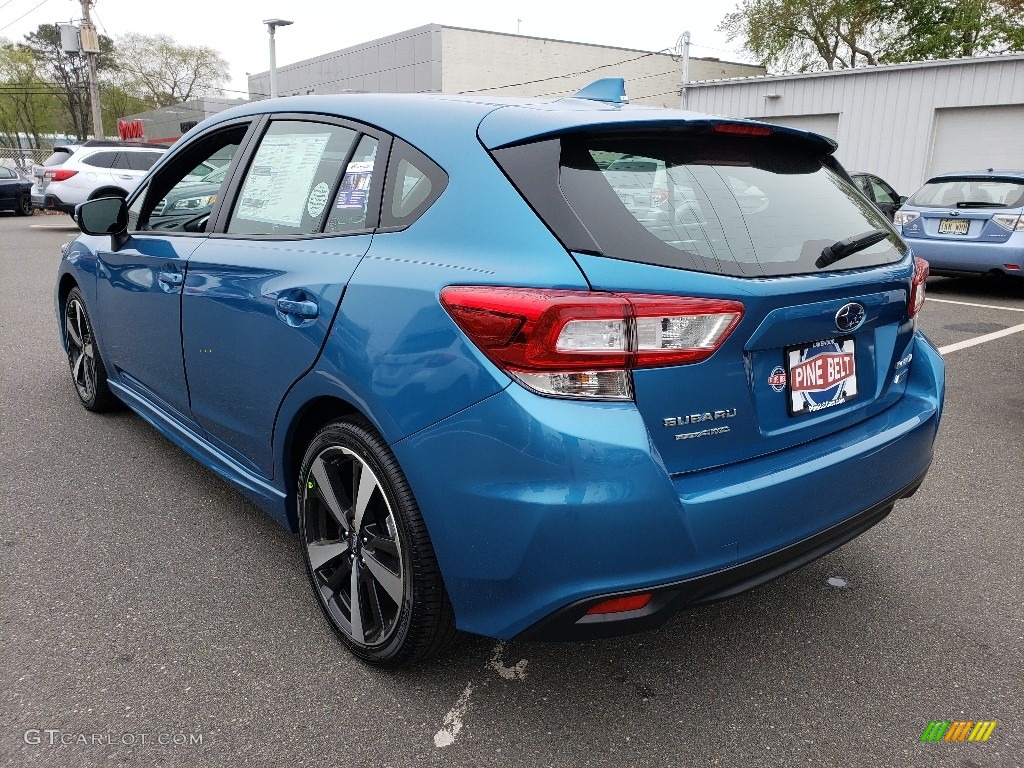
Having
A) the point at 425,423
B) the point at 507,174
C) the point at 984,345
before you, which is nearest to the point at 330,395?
the point at 425,423

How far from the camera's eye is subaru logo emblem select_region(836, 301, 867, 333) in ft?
6.93

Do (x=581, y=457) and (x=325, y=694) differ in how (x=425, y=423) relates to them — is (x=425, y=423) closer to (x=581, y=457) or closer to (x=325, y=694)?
(x=581, y=457)

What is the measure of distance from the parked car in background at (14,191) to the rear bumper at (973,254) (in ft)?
73.3

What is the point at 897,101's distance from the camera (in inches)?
711

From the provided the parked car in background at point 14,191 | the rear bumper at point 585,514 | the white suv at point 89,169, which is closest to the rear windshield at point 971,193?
the rear bumper at point 585,514

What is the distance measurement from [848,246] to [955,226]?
8.46 metres

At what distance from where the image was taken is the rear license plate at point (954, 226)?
9.37m

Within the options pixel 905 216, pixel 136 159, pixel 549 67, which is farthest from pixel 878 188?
pixel 549 67

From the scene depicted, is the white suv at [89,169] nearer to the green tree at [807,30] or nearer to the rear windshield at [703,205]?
the rear windshield at [703,205]

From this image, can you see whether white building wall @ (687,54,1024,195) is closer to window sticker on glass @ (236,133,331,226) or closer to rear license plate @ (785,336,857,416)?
window sticker on glass @ (236,133,331,226)

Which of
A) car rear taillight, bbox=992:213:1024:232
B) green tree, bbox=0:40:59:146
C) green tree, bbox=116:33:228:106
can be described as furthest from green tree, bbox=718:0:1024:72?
green tree, bbox=0:40:59:146

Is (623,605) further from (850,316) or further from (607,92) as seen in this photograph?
(607,92)

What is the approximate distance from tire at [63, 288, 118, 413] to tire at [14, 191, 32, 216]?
21.5 m

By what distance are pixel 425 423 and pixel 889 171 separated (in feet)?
64.3
